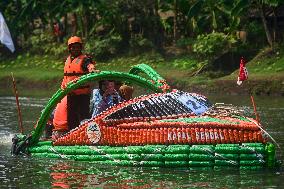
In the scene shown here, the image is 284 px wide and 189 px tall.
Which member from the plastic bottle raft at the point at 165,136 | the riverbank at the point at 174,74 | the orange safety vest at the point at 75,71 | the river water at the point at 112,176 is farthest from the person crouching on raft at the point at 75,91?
the riverbank at the point at 174,74

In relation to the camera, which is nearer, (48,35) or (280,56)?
(280,56)

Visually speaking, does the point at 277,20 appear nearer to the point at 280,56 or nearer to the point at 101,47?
the point at 280,56

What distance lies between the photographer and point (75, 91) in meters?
15.8

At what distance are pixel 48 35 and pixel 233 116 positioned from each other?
33780mm

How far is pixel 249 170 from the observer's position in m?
12.9

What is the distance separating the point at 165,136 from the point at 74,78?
3.14m

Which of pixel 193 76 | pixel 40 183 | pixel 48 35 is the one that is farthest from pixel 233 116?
pixel 48 35

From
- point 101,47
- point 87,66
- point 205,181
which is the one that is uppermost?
point 101,47

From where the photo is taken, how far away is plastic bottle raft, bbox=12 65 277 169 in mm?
Answer: 12805

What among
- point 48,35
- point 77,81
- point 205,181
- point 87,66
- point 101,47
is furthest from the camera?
point 48,35

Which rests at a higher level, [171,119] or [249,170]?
[171,119]

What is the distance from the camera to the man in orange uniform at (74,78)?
15703 mm

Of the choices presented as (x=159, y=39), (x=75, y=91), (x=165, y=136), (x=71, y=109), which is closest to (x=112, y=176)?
(x=165, y=136)

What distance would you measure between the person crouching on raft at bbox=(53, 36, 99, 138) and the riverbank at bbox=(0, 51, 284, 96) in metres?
14.1
